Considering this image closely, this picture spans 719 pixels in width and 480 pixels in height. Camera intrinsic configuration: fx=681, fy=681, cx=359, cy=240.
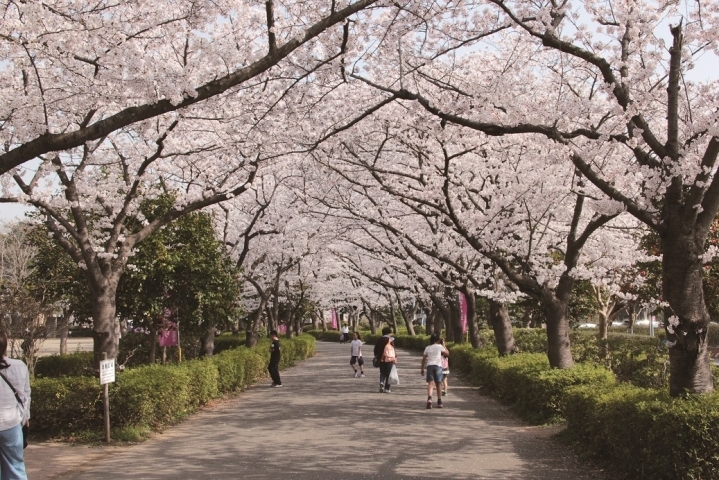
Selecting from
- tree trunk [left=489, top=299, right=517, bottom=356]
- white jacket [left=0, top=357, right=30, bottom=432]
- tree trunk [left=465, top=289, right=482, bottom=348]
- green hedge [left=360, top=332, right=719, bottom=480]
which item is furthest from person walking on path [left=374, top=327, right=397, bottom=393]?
white jacket [left=0, top=357, right=30, bottom=432]

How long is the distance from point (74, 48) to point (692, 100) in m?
8.13

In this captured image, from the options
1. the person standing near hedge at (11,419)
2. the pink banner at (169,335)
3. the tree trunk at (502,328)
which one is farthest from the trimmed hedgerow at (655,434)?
the pink banner at (169,335)

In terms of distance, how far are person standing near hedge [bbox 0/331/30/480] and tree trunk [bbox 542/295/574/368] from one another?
887cm

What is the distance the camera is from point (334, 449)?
8680mm

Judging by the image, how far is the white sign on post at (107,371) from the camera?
9.33 metres

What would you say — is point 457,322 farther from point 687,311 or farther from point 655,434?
point 655,434

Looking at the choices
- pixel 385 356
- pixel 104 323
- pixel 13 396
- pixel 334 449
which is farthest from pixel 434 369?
pixel 13 396

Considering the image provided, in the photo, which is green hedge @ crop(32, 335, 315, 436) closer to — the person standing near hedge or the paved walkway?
the paved walkway

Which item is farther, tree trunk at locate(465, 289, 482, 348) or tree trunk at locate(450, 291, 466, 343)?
tree trunk at locate(450, 291, 466, 343)

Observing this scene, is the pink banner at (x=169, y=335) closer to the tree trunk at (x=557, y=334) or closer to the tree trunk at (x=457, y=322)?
the tree trunk at (x=557, y=334)

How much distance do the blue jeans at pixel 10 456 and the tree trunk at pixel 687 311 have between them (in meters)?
5.85

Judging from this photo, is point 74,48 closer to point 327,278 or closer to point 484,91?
point 484,91

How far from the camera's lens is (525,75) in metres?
13.2

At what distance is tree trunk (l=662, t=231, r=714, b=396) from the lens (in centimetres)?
657
